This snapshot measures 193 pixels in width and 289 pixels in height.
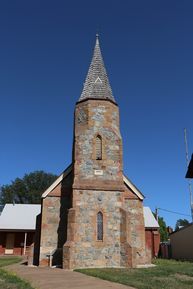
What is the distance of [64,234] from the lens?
799 inches

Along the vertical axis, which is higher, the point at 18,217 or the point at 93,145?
the point at 93,145

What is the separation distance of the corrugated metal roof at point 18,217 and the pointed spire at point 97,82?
17480 mm

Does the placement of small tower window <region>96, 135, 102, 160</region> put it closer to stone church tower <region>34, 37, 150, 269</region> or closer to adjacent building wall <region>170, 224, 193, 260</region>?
stone church tower <region>34, 37, 150, 269</region>

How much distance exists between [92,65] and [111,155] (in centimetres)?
870

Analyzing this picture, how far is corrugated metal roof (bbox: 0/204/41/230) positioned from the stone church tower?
13.1m

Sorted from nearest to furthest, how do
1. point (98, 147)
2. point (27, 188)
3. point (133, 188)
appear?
point (98, 147) → point (133, 188) → point (27, 188)

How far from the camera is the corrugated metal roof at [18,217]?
33075 millimetres

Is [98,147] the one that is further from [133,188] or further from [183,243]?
[183,243]

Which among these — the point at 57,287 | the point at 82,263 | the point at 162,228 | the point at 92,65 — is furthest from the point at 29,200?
the point at 57,287

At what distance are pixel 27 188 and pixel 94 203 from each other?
48186mm

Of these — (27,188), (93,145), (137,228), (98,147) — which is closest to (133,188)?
(137,228)

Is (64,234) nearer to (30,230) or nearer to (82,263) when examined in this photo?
(82,263)

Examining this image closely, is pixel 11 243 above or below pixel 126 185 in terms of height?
below

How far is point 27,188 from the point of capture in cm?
6469
